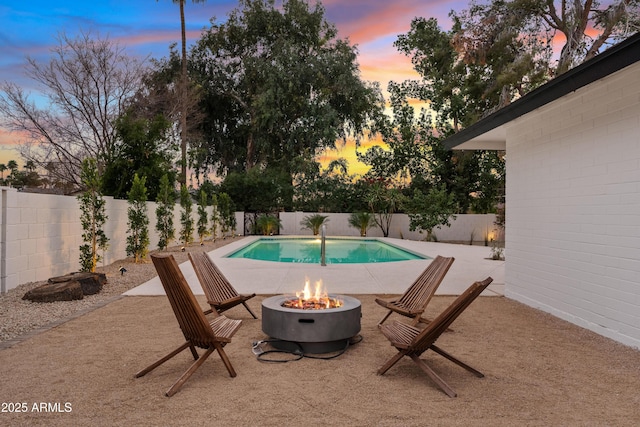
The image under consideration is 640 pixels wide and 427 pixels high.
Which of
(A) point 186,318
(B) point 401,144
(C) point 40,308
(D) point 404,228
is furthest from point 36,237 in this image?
(B) point 401,144

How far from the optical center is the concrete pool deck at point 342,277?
7312 millimetres

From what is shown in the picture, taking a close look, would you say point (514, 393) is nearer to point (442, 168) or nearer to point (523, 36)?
point (523, 36)

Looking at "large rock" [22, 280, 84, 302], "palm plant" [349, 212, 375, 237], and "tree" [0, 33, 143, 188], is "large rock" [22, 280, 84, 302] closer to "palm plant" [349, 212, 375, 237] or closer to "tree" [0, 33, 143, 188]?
"palm plant" [349, 212, 375, 237]

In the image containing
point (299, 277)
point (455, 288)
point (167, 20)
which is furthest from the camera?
point (167, 20)

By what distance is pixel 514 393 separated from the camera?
3252 mm

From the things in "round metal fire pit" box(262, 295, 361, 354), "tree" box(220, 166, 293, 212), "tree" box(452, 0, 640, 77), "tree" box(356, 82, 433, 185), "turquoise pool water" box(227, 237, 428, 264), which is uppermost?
A: "tree" box(452, 0, 640, 77)

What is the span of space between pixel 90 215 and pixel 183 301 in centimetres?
633

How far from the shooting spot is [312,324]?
159 inches

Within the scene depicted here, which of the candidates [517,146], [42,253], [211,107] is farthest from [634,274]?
[211,107]

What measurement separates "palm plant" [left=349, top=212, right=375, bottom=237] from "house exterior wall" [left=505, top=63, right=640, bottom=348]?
13.7m

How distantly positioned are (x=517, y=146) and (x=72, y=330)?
6189 millimetres

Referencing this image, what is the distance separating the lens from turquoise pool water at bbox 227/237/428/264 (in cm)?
1394

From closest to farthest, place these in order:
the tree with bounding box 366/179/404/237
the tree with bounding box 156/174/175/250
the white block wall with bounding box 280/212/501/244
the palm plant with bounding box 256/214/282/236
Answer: the tree with bounding box 156/174/175/250
the white block wall with bounding box 280/212/501/244
the tree with bounding box 366/179/404/237
the palm plant with bounding box 256/214/282/236

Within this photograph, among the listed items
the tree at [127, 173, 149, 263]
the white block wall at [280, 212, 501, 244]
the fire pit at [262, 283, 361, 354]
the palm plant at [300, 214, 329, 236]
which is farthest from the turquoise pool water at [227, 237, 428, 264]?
the fire pit at [262, 283, 361, 354]
